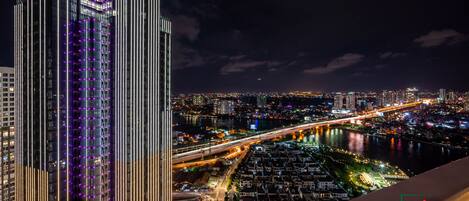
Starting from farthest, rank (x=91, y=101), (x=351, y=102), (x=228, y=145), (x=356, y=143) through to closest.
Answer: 1. (x=351, y=102)
2. (x=356, y=143)
3. (x=228, y=145)
4. (x=91, y=101)

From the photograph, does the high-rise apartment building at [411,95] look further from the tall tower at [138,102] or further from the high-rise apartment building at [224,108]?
the tall tower at [138,102]

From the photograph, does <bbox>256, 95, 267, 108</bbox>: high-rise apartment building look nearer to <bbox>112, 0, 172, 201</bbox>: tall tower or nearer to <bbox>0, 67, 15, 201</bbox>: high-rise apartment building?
<bbox>112, 0, 172, 201</bbox>: tall tower

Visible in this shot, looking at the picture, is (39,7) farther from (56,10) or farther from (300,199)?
(300,199)

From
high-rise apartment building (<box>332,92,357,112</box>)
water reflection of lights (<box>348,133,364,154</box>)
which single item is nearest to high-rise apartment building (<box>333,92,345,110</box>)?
high-rise apartment building (<box>332,92,357,112</box>)

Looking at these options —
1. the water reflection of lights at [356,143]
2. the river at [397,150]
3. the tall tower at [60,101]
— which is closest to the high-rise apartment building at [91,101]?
the tall tower at [60,101]

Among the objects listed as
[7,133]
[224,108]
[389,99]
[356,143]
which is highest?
[389,99]

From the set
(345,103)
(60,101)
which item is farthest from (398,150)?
(345,103)

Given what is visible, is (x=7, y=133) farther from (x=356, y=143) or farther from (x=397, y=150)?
(x=356, y=143)
